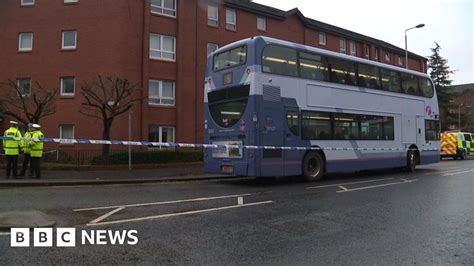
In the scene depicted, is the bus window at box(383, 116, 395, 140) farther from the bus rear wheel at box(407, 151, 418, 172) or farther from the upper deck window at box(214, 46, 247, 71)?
the upper deck window at box(214, 46, 247, 71)

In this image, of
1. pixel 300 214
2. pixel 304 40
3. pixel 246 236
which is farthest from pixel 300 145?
pixel 304 40

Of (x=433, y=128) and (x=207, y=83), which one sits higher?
(x=207, y=83)

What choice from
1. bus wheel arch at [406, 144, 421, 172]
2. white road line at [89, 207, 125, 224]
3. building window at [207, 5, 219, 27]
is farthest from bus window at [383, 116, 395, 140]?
building window at [207, 5, 219, 27]

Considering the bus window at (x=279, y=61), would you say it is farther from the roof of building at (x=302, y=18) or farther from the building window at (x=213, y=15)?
the roof of building at (x=302, y=18)

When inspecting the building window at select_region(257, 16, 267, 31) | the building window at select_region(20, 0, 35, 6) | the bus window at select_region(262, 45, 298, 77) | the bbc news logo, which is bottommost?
the bbc news logo

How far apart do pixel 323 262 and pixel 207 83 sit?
9.74m

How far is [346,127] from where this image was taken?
14609 millimetres

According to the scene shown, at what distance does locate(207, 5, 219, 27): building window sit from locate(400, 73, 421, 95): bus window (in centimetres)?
1460

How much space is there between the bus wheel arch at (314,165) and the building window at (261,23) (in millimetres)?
18883

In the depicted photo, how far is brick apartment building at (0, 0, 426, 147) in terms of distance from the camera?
23.5 meters

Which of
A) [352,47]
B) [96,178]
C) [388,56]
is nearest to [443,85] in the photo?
[388,56]

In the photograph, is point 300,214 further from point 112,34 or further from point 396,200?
point 112,34

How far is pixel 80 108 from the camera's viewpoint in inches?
914

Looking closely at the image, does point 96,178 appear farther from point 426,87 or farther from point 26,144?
point 426,87
